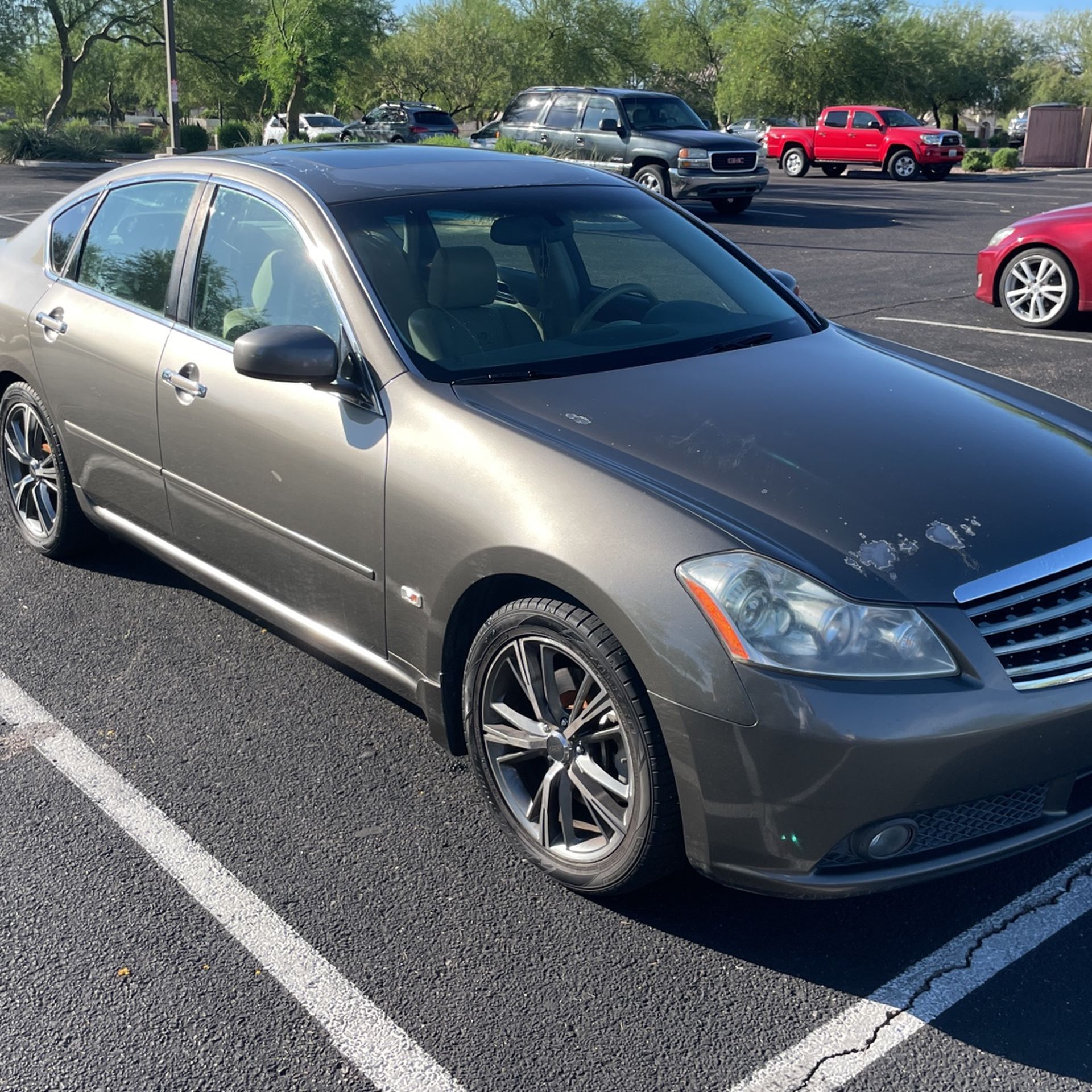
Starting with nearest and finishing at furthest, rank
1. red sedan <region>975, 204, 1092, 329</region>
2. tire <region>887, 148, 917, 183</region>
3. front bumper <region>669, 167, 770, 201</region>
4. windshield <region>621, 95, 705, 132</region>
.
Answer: red sedan <region>975, 204, 1092, 329</region> → front bumper <region>669, 167, 770, 201</region> → windshield <region>621, 95, 705, 132</region> → tire <region>887, 148, 917, 183</region>

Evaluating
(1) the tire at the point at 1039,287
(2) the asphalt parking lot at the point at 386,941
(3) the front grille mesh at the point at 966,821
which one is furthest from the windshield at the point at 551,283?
(1) the tire at the point at 1039,287

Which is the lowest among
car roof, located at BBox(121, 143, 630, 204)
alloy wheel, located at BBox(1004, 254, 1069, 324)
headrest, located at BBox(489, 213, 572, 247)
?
alloy wheel, located at BBox(1004, 254, 1069, 324)

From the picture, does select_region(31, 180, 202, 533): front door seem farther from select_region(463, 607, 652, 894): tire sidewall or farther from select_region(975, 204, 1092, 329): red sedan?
select_region(975, 204, 1092, 329): red sedan

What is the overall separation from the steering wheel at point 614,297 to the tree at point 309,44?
38377mm

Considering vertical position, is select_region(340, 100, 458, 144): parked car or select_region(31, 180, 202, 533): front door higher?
select_region(340, 100, 458, 144): parked car

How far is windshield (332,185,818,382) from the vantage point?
3457mm

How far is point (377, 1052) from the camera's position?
2.47 metres

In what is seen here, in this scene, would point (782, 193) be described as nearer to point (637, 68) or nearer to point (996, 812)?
point (996, 812)

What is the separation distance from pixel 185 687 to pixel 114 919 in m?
1.22

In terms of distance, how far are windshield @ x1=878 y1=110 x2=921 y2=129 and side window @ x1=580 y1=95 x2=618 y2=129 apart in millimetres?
16546

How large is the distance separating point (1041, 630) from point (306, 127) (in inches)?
1781

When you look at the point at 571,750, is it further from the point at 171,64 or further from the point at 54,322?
the point at 171,64

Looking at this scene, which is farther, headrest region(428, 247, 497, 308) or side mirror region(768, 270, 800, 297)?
side mirror region(768, 270, 800, 297)

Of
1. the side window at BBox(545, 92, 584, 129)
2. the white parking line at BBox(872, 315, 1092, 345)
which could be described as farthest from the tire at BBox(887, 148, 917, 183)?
the white parking line at BBox(872, 315, 1092, 345)
